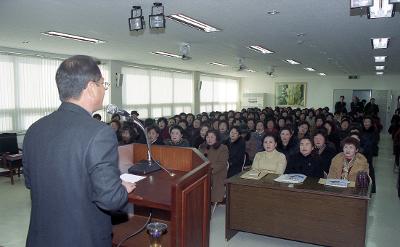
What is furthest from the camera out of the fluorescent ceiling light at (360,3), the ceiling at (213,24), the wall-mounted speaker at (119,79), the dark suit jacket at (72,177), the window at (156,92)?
the window at (156,92)

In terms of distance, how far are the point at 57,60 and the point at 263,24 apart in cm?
580

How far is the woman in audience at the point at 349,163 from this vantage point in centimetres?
383

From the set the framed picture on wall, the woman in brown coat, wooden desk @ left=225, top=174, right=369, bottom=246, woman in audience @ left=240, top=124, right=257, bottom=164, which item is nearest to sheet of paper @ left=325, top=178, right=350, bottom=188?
wooden desk @ left=225, top=174, right=369, bottom=246

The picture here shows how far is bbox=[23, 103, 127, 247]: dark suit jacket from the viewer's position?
1248 millimetres

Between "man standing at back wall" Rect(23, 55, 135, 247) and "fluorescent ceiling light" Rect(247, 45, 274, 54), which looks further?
"fluorescent ceiling light" Rect(247, 45, 274, 54)

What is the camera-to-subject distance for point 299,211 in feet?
11.3

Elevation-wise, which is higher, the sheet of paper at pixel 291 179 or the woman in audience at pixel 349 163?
the woman in audience at pixel 349 163

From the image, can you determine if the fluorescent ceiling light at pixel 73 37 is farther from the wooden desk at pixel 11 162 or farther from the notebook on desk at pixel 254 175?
the notebook on desk at pixel 254 175

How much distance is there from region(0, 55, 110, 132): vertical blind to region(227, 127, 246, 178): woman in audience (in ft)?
10.6

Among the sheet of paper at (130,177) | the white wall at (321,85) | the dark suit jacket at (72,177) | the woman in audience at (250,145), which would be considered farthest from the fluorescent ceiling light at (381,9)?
the white wall at (321,85)

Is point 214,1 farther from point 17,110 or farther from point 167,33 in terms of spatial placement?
point 17,110

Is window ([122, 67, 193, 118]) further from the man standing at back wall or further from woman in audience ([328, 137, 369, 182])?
the man standing at back wall

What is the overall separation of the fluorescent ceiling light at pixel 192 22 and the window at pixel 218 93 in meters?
9.19

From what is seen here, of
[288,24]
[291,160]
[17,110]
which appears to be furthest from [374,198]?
[17,110]
